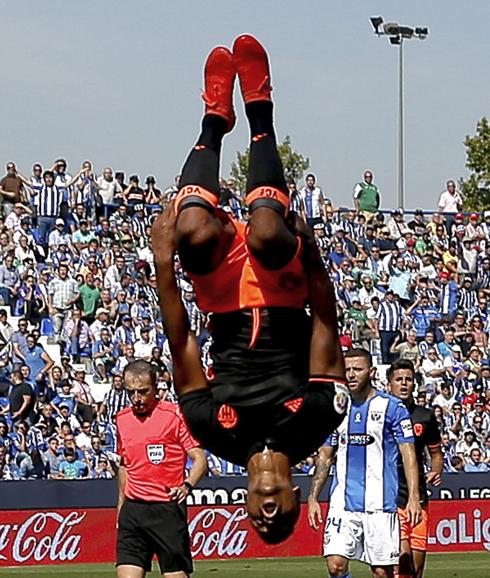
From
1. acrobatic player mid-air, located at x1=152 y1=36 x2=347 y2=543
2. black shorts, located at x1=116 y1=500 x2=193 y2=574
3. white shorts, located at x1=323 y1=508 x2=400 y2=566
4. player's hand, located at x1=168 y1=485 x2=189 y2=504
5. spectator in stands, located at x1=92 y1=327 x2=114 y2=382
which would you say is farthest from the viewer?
spectator in stands, located at x1=92 y1=327 x2=114 y2=382

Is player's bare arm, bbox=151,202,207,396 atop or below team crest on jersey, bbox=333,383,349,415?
atop

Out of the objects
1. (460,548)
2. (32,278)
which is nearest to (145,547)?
(460,548)

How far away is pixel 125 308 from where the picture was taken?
24.6 meters

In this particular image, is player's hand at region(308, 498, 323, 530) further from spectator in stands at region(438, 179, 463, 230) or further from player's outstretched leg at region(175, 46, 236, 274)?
spectator in stands at region(438, 179, 463, 230)

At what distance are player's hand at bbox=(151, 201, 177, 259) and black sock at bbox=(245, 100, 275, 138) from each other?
797mm

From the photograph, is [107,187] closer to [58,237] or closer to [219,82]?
[58,237]

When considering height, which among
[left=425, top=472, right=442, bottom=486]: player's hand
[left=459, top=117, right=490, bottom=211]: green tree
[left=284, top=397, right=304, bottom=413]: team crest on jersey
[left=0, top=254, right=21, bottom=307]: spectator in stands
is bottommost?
[left=425, top=472, right=442, bottom=486]: player's hand

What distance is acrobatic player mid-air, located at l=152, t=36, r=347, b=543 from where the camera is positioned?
8219mm

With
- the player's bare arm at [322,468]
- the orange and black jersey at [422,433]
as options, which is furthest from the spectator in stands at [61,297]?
the player's bare arm at [322,468]

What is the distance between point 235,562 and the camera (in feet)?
68.6

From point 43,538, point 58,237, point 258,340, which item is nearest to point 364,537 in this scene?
point 258,340

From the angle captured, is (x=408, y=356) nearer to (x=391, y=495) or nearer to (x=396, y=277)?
(x=396, y=277)

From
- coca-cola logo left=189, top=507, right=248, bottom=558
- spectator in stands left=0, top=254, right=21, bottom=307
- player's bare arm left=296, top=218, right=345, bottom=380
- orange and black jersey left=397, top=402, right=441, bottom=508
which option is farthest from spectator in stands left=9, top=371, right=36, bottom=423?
player's bare arm left=296, top=218, right=345, bottom=380

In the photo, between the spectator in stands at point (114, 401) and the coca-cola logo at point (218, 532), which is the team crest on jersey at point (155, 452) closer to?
the coca-cola logo at point (218, 532)
